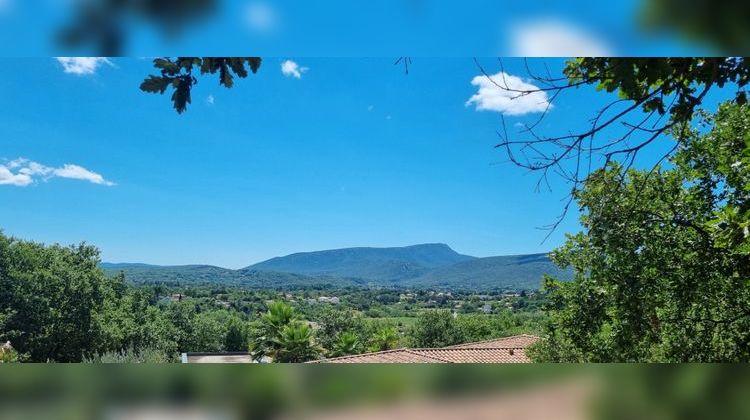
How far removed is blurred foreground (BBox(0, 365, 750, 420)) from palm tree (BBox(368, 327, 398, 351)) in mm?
23466

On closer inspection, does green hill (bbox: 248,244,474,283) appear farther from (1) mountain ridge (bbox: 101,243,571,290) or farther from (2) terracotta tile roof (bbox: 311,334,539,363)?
(2) terracotta tile roof (bbox: 311,334,539,363)

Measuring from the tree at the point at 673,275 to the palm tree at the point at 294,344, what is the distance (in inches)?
547

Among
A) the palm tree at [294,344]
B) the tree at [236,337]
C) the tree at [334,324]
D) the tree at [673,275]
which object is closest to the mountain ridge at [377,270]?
the tree at [236,337]

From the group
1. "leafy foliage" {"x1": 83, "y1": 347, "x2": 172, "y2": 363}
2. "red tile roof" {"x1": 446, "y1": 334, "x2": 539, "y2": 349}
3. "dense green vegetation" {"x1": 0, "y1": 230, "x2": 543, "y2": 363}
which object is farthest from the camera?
"leafy foliage" {"x1": 83, "y1": 347, "x2": 172, "y2": 363}

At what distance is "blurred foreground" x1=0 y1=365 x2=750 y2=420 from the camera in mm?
582

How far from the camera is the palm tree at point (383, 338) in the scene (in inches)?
934

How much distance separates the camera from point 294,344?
21688 millimetres

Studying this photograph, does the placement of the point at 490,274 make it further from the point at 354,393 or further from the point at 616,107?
the point at 354,393

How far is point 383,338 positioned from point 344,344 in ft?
6.81

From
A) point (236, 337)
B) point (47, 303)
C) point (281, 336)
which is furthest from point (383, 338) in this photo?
point (47, 303)

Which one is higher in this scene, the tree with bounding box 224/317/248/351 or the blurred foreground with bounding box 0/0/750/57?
the blurred foreground with bounding box 0/0/750/57

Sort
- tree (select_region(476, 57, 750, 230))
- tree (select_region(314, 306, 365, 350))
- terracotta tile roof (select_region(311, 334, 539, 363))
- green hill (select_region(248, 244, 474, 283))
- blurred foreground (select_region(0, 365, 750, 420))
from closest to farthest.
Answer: blurred foreground (select_region(0, 365, 750, 420)), tree (select_region(476, 57, 750, 230)), terracotta tile roof (select_region(311, 334, 539, 363)), tree (select_region(314, 306, 365, 350)), green hill (select_region(248, 244, 474, 283))

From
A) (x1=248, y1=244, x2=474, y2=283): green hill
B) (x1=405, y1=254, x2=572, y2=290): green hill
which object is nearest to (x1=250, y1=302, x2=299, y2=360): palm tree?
(x1=248, y1=244, x2=474, y2=283): green hill

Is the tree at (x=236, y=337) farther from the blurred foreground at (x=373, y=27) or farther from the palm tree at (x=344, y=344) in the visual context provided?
the blurred foreground at (x=373, y=27)
